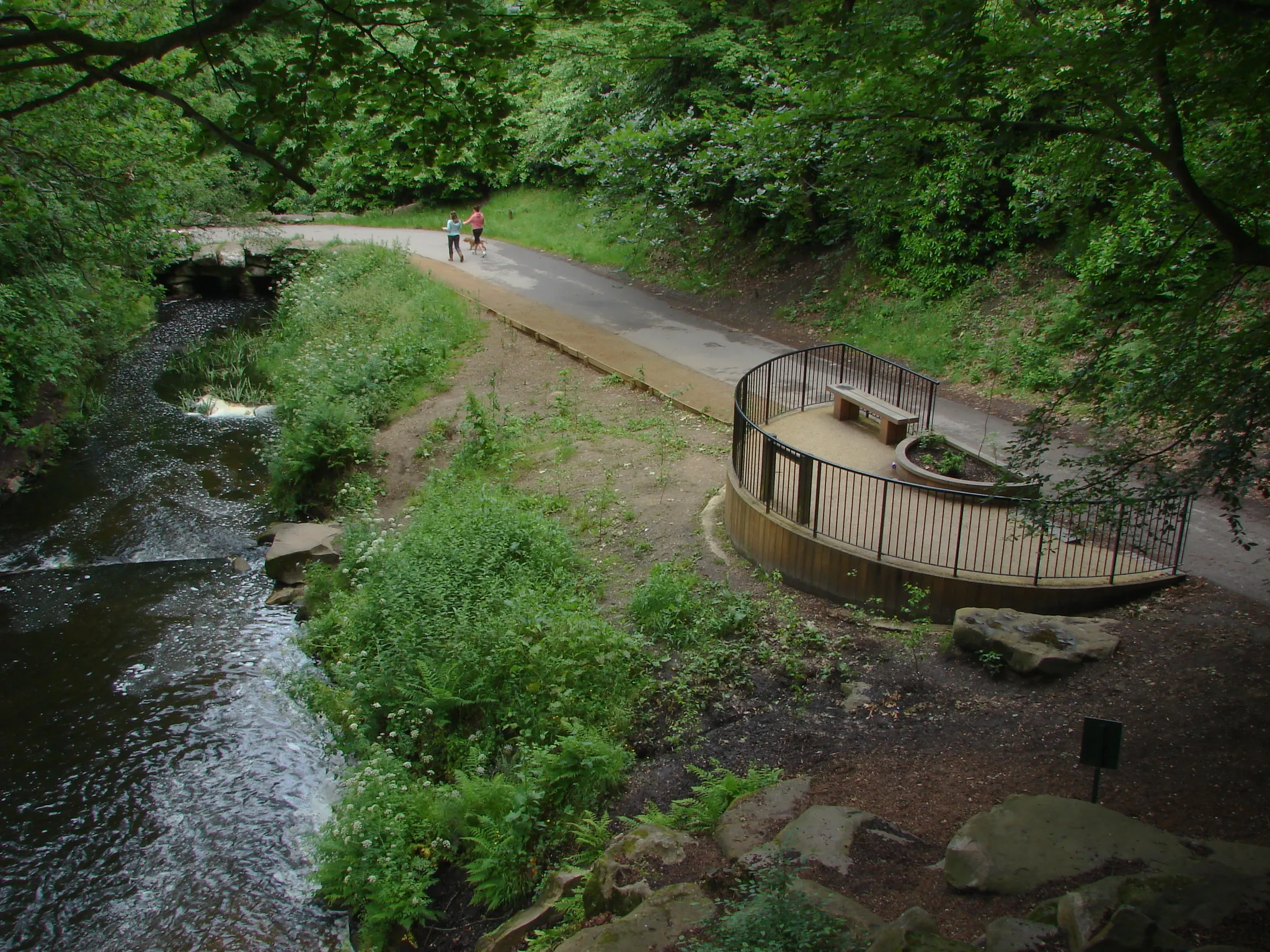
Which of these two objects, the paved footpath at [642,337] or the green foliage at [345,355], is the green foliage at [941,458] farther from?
the green foliage at [345,355]

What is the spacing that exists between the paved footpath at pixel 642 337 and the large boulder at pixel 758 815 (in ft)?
18.7

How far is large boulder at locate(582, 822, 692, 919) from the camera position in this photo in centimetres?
618

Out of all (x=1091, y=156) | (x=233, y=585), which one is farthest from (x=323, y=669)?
(x=1091, y=156)

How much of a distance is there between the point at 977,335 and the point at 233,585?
45.0ft

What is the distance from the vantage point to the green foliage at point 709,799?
716 cm

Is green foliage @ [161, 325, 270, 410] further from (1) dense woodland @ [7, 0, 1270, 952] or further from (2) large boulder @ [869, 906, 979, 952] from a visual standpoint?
(2) large boulder @ [869, 906, 979, 952]

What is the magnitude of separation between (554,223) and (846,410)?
67.4ft

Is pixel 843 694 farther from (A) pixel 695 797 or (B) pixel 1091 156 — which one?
(B) pixel 1091 156

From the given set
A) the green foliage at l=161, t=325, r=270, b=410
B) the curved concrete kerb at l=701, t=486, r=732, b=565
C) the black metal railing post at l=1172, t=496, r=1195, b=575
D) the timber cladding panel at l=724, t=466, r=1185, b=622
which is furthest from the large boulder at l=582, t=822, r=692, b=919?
the green foliage at l=161, t=325, r=270, b=410

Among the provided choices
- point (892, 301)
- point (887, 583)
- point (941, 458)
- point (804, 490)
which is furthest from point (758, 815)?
point (892, 301)

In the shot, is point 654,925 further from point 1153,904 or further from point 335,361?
point 335,361

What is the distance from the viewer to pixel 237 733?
10.8 metres

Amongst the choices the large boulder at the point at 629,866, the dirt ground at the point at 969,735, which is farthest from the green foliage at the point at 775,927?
the large boulder at the point at 629,866

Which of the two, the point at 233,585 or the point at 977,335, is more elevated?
the point at 977,335
